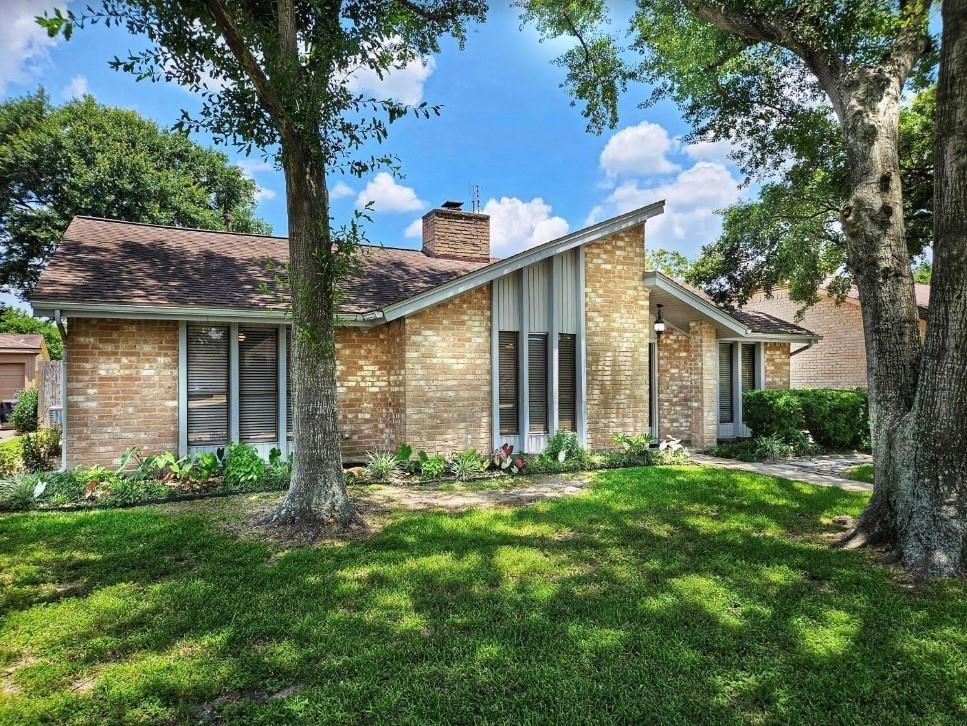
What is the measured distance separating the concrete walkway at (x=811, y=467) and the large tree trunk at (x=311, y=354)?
276 inches

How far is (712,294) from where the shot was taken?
17.1 meters

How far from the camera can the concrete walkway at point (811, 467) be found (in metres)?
8.39

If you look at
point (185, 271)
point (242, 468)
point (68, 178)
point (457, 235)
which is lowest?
point (242, 468)

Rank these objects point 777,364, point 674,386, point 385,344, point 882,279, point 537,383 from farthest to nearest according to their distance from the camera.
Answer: point 777,364 < point 674,386 < point 537,383 < point 385,344 < point 882,279

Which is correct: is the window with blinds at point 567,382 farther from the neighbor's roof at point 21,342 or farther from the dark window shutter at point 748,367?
the neighbor's roof at point 21,342

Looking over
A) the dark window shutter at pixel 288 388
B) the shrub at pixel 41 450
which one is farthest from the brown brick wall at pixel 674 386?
the shrub at pixel 41 450

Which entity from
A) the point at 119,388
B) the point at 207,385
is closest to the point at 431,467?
the point at 207,385

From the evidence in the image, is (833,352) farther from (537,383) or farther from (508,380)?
(508,380)

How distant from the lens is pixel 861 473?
8977mm

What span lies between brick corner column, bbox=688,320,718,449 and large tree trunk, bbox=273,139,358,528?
8744 millimetres

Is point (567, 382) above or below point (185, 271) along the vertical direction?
below

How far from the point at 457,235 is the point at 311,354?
8.81 m

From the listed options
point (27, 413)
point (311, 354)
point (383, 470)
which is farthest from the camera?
point (27, 413)

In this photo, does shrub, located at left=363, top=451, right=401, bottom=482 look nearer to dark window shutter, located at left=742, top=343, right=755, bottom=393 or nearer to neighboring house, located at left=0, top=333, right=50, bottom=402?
dark window shutter, located at left=742, top=343, right=755, bottom=393
